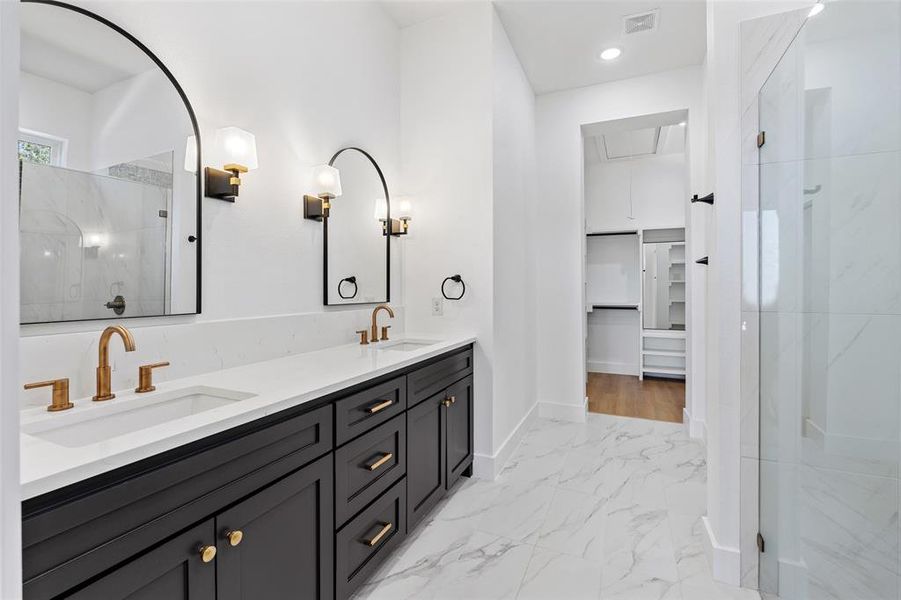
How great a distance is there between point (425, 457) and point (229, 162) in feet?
5.04

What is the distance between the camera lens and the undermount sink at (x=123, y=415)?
104 cm

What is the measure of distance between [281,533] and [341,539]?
12.1 inches

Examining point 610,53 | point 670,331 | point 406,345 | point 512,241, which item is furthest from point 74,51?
point 670,331

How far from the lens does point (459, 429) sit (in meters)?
2.46

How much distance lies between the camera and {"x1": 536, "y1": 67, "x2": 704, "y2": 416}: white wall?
12.3ft

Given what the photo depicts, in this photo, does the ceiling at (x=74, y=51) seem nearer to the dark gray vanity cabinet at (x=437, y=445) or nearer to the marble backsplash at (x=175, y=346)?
the marble backsplash at (x=175, y=346)

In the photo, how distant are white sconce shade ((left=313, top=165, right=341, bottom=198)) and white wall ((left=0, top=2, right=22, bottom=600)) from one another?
1631 millimetres

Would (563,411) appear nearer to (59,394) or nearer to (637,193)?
(637,193)

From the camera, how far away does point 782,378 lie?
1485 mm

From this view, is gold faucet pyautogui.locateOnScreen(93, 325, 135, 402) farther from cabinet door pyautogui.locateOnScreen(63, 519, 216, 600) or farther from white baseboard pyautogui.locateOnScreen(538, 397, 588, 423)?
white baseboard pyautogui.locateOnScreen(538, 397, 588, 423)

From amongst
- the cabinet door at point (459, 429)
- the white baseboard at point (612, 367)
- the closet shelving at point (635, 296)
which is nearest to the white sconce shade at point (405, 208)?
the cabinet door at point (459, 429)

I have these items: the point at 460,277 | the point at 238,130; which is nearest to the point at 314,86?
the point at 238,130

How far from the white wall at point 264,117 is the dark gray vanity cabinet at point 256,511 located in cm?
57

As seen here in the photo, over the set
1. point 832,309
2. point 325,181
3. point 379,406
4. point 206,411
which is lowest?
point 379,406
